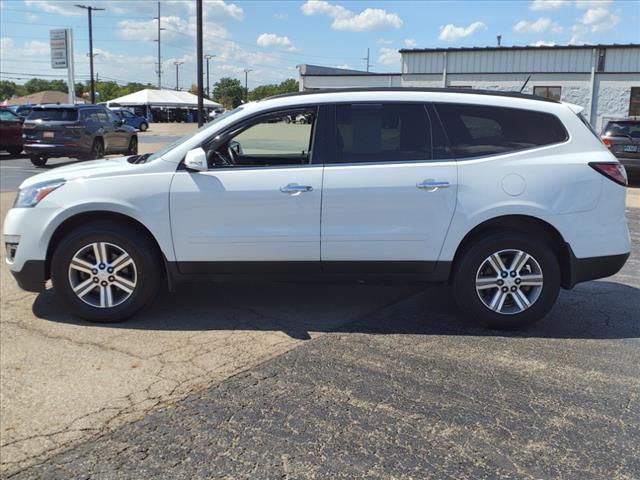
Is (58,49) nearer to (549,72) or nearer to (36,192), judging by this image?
(549,72)

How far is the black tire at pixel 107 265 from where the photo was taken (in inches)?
187

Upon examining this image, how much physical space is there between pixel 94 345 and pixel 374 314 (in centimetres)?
226

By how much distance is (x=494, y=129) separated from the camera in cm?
479

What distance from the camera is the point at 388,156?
472cm

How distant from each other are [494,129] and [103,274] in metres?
3.33

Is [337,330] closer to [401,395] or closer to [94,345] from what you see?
[401,395]

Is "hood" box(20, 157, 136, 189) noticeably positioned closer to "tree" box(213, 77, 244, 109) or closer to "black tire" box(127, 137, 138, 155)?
"black tire" box(127, 137, 138, 155)

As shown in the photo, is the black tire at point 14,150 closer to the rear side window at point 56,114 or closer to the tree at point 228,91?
the rear side window at point 56,114

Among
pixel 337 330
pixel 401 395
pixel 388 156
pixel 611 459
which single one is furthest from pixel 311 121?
pixel 611 459

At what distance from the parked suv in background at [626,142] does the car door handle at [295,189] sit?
11465 mm

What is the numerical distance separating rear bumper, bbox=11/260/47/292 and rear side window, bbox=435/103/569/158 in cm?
342

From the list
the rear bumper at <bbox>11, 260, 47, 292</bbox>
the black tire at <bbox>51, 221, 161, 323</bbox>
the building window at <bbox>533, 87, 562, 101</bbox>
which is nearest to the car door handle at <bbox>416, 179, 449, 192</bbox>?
the black tire at <bbox>51, 221, 161, 323</bbox>

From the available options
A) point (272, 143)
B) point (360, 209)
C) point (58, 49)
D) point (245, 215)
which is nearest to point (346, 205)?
point (360, 209)

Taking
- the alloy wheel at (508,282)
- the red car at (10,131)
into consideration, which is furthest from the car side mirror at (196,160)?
the red car at (10,131)
